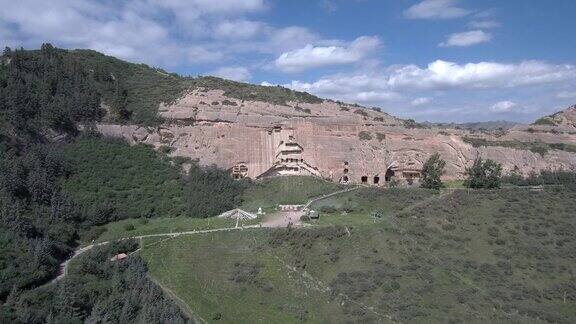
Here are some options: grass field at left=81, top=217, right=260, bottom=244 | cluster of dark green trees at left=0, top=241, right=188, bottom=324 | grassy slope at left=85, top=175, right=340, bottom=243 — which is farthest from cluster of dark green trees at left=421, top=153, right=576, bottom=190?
cluster of dark green trees at left=0, top=241, right=188, bottom=324

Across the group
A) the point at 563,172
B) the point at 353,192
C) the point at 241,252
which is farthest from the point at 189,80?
the point at 563,172

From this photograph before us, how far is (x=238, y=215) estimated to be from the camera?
38.5m

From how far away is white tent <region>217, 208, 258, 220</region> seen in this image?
38062mm

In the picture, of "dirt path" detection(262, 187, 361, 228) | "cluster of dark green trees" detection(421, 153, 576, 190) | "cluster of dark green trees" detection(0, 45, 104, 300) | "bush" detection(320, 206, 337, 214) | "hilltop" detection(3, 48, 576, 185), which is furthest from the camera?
"hilltop" detection(3, 48, 576, 185)

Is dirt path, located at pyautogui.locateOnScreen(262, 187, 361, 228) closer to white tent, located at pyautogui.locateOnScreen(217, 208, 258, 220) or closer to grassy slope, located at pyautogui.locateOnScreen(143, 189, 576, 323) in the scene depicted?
white tent, located at pyautogui.locateOnScreen(217, 208, 258, 220)

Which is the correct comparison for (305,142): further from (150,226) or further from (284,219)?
(150,226)

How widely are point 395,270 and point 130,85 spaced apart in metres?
38.0

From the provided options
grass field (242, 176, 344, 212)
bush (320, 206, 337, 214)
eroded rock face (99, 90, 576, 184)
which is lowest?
bush (320, 206, 337, 214)

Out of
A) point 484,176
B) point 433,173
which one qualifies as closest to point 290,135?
point 433,173

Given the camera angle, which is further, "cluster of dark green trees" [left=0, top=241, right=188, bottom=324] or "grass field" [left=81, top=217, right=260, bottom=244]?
"grass field" [left=81, top=217, right=260, bottom=244]

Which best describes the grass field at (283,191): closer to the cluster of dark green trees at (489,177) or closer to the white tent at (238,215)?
the white tent at (238,215)

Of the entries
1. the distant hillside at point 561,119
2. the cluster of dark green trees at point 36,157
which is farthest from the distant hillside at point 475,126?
the cluster of dark green trees at point 36,157

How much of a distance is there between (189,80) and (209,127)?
13008 mm

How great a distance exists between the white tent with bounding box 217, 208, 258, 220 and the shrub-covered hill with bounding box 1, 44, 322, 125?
14751mm
